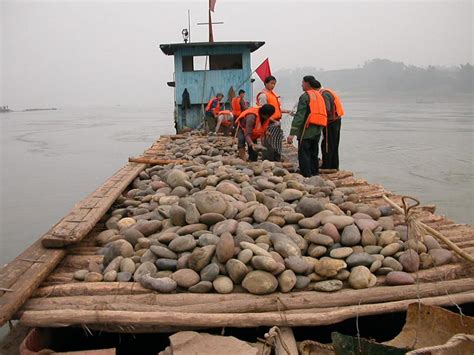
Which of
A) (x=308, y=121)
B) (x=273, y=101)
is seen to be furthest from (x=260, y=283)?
(x=273, y=101)

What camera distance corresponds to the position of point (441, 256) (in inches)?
130

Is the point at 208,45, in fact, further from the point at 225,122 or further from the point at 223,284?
the point at 223,284

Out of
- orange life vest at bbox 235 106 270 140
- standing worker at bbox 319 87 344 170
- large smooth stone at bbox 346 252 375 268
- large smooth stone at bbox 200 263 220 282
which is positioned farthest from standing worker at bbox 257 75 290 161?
large smooth stone at bbox 200 263 220 282

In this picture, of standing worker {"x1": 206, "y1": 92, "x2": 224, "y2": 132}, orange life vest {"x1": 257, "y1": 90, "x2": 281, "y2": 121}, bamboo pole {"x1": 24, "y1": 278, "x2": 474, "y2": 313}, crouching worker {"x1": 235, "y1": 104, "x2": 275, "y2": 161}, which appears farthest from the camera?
standing worker {"x1": 206, "y1": 92, "x2": 224, "y2": 132}

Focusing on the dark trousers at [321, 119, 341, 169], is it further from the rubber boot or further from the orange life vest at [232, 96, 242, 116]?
the orange life vest at [232, 96, 242, 116]

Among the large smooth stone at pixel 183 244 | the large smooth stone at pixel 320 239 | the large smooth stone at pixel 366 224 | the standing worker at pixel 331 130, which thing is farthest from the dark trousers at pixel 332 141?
the large smooth stone at pixel 183 244

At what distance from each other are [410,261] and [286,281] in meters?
0.96

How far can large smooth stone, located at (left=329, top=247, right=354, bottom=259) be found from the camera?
322cm

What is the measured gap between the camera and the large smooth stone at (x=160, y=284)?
294cm

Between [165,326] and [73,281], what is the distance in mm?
881

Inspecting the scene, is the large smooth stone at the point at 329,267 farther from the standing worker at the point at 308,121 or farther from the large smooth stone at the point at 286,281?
the standing worker at the point at 308,121

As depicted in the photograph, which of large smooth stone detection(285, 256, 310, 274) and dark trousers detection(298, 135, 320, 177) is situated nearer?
large smooth stone detection(285, 256, 310, 274)

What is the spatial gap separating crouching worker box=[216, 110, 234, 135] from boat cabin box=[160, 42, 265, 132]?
7.31 feet

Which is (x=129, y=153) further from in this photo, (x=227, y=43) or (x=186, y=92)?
(x=227, y=43)
